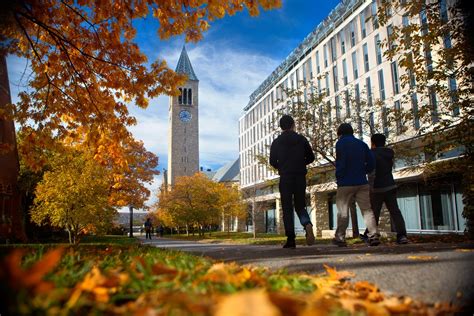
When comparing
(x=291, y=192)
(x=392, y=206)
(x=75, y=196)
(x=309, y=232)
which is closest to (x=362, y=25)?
(x=75, y=196)

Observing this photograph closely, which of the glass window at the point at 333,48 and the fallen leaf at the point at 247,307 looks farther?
the glass window at the point at 333,48

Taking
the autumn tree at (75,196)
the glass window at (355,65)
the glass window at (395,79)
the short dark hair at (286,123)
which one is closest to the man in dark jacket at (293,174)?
the short dark hair at (286,123)

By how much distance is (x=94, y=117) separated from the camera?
23.9ft

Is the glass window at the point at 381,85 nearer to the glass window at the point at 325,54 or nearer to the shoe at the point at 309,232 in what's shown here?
the glass window at the point at 325,54

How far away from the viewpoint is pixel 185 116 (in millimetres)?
85500

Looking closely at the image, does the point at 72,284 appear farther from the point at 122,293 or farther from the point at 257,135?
the point at 257,135

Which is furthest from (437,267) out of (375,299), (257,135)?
(257,135)

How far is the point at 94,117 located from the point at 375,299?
6835mm

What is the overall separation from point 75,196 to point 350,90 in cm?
2204

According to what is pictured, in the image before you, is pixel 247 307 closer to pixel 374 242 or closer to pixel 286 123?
pixel 374 242

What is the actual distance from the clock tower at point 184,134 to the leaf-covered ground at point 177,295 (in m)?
79.7

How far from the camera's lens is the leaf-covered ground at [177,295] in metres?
1.21

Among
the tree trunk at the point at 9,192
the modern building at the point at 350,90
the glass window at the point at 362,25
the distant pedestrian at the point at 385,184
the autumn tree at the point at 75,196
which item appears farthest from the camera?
the glass window at the point at 362,25

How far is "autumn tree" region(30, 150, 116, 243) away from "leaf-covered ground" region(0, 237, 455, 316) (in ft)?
42.1
